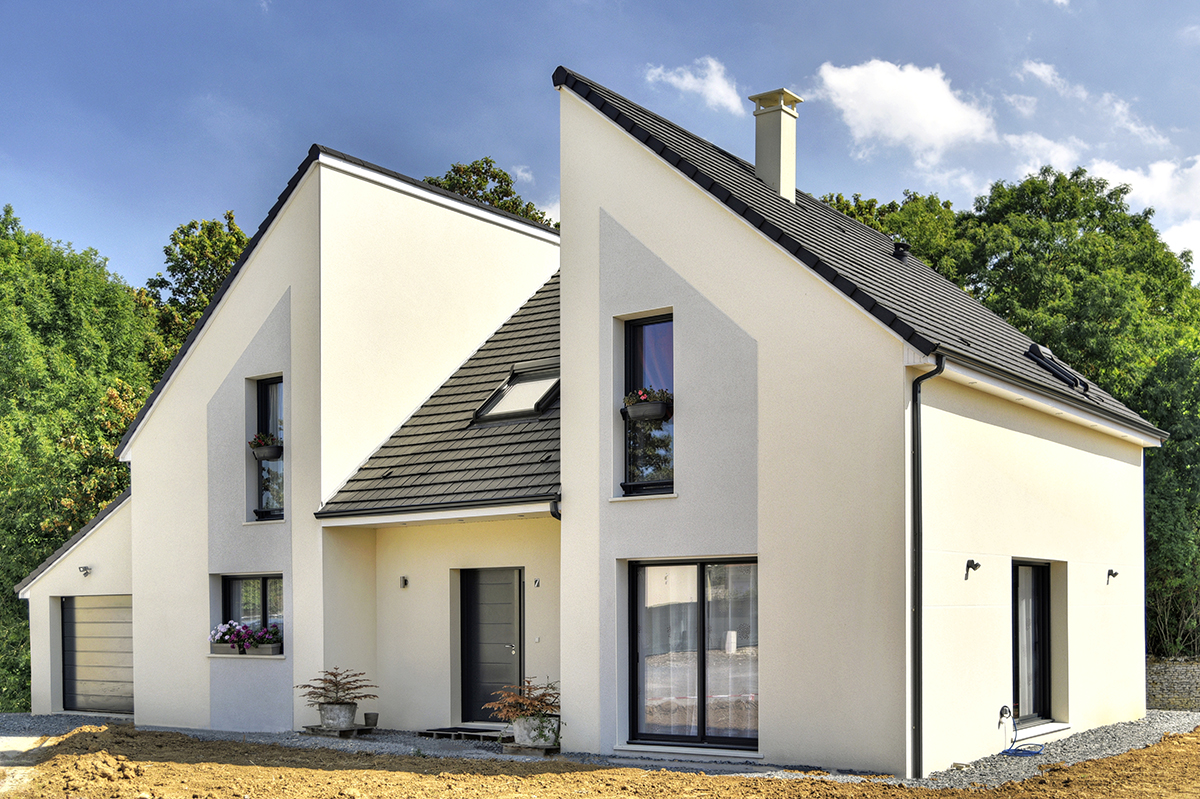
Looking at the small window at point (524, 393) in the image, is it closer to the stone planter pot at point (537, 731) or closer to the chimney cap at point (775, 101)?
the stone planter pot at point (537, 731)

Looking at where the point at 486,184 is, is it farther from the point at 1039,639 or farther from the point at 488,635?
the point at 1039,639

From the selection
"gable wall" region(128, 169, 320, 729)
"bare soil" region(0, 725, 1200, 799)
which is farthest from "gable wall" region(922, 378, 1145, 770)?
"gable wall" region(128, 169, 320, 729)

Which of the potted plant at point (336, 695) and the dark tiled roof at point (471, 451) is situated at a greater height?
the dark tiled roof at point (471, 451)

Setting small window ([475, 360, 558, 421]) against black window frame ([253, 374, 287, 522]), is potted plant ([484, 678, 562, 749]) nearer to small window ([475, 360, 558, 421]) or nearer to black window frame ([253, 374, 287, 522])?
small window ([475, 360, 558, 421])

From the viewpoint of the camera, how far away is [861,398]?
1030 cm

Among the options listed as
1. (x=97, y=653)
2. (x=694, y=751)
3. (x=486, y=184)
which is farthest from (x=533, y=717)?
(x=486, y=184)

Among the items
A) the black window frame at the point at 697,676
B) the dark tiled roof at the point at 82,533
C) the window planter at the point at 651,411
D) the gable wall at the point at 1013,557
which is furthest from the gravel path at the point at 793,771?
the window planter at the point at 651,411

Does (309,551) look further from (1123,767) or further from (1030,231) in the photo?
(1030,231)

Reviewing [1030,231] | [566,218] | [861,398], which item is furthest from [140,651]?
[1030,231]

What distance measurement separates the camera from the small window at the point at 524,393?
47.1ft

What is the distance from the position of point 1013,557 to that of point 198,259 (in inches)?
1127

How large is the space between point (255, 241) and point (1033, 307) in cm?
1755

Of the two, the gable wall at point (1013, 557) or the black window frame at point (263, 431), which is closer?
the gable wall at point (1013, 557)

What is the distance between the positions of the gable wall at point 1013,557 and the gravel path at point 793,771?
27 centimetres
